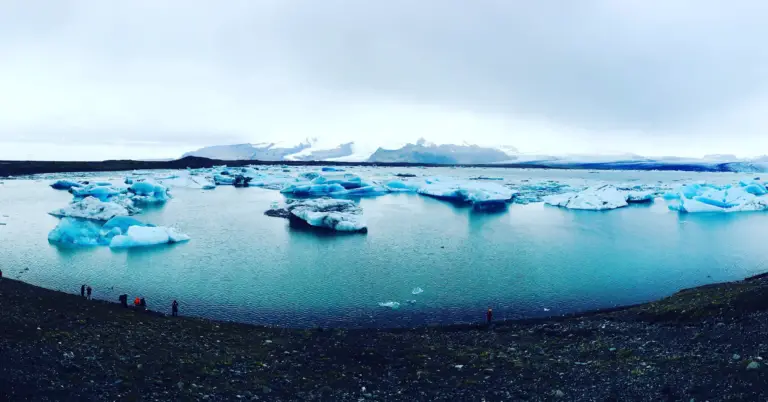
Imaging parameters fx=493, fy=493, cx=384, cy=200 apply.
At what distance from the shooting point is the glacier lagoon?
37.0 ft

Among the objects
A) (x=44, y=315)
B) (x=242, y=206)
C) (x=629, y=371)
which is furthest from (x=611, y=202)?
(x=44, y=315)

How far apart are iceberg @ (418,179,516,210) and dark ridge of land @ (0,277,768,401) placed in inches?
891

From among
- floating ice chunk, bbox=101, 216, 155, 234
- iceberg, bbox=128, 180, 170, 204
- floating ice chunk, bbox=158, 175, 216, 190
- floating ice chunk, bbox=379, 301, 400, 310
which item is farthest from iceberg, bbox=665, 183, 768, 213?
floating ice chunk, bbox=158, 175, 216, 190

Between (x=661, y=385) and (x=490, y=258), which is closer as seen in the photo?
(x=661, y=385)

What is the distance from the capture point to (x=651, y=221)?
84.3 feet

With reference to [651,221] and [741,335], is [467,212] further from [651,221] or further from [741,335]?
[741,335]

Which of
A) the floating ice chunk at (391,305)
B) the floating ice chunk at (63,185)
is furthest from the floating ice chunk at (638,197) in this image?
the floating ice chunk at (63,185)

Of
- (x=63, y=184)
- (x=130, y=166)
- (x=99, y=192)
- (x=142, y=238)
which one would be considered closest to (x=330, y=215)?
(x=142, y=238)

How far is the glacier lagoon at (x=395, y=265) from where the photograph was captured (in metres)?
11.3

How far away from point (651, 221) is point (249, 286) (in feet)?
71.4

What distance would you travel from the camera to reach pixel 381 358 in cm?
743

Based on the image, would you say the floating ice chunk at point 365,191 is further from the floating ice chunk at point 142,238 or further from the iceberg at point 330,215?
the floating ice chunk at point 142,238

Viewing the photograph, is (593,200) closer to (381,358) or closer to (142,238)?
(142,238)

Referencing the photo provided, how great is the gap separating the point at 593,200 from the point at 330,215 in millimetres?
18330
